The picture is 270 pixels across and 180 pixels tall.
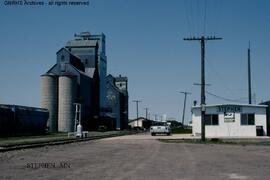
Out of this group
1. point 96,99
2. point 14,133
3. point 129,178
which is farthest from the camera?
point 96,99

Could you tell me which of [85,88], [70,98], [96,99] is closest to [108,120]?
[96,99]

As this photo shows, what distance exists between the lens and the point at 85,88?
118500 mm

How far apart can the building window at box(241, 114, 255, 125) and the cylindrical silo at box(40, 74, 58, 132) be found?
197 feet

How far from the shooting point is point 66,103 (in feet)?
351

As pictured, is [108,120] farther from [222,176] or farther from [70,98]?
[222,176]

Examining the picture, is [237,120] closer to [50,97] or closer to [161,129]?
[161,129]

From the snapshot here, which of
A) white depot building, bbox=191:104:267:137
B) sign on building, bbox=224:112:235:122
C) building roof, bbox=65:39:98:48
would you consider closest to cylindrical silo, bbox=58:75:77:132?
building roof, bbox=65:39:98:48

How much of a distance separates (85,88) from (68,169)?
104 m

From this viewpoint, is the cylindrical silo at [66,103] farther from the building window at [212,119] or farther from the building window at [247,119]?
the building window at [247,119]

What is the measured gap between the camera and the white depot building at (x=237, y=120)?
53.6m

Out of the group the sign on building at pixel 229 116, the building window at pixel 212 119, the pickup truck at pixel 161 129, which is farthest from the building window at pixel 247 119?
the pickup truck at pixel 161 129

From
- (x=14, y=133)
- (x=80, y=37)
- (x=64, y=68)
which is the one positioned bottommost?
(x=14, y=133)

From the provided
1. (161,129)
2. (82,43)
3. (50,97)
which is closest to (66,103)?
(50,97)

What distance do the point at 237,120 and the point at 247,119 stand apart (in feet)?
3.80
